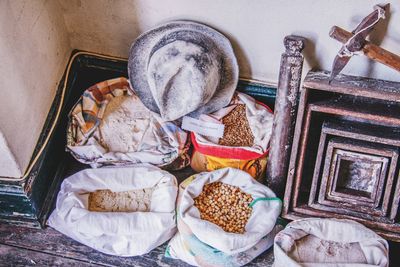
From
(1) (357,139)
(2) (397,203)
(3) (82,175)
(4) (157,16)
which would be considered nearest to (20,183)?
(3) (82,175)

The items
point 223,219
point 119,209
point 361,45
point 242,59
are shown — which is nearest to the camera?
point 361,45

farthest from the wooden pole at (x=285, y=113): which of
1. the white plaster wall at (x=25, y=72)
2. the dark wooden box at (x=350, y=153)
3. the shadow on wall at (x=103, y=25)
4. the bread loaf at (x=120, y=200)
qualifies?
the white plaster wall at (x=25, y=72)

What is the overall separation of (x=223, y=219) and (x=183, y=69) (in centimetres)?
62

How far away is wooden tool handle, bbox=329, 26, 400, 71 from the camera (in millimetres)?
1972

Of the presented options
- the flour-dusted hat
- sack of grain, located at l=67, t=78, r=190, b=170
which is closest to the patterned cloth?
sack of grain, located at l=67, t=78, r=190, b=170

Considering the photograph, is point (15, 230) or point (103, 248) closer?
point (103, 248)

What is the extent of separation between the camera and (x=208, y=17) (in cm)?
236

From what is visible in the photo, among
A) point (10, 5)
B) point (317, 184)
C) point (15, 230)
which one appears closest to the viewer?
point (10, 5)

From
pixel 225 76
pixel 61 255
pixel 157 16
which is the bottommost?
pixel 61 255

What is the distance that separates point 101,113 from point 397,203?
1.33 meters

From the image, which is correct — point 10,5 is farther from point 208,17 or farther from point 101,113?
point 208,17

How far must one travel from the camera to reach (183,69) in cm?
219

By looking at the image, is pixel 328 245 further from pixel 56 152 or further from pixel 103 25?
pixel 103 25

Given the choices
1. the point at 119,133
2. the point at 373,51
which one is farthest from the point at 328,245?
the point at 119,133
